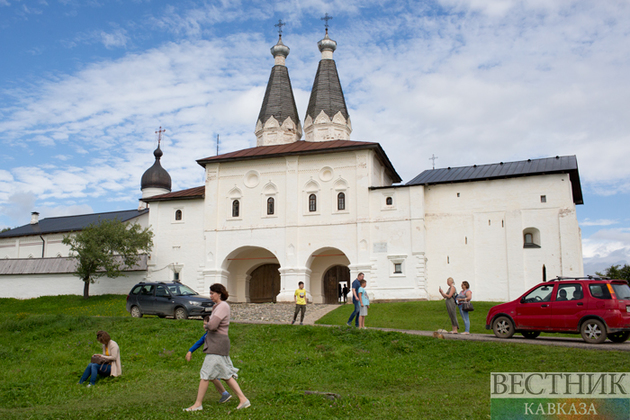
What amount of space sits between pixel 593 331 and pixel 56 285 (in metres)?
30.5

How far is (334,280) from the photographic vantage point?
105 ft

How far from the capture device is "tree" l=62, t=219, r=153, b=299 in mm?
30064

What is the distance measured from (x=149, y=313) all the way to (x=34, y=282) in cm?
1748

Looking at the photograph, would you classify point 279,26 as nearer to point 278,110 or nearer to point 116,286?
point 278,110

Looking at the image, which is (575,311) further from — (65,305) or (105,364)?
Answer: (65,305)

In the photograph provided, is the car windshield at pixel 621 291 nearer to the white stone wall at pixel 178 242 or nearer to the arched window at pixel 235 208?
the arched window at pixel 235 208

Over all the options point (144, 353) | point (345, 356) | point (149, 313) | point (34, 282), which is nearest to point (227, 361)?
point (345, 356)

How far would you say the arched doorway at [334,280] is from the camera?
104 feet

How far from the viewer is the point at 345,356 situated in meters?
12.2

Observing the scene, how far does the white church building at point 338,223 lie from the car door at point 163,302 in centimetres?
949

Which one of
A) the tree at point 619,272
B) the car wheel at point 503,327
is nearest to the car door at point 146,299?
the car wheel at point 503,327

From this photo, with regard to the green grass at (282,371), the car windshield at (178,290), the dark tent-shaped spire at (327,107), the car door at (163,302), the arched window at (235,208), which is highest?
the dark tent-shaped spire at (327,107)

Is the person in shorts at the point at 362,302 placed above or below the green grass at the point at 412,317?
above

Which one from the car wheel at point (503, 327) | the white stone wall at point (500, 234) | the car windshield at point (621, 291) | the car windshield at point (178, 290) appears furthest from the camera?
the white stone wall at point (500, 234)
